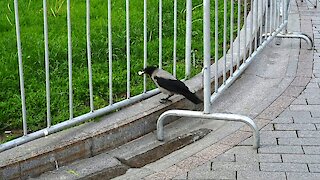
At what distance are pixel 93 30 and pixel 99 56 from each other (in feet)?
2.57

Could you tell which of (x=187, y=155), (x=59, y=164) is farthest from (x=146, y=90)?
(x=59, y=164)

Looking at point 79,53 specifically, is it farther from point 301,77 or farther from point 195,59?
point 301,77

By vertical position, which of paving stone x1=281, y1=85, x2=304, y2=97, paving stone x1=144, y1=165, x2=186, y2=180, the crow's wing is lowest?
paving stone x1=144, y1=165, x2=186, y2=180

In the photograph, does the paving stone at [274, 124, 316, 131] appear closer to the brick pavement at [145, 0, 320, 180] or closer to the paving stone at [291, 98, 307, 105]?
the brick pavement at [145, 0, 320, 180]

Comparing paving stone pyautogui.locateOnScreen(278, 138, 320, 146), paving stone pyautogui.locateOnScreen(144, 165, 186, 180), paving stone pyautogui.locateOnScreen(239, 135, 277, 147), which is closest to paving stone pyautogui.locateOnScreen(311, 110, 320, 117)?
paving stone pyautogui.locateOnScreen(278, 138, 320, 146)

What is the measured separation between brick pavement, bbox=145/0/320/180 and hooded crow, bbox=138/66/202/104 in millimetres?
426

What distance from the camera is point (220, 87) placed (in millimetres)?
4965

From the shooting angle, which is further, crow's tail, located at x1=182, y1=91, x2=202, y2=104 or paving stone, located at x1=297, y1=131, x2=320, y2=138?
crow's tail, located at x1=182, y1=91, x2=202, y2=104

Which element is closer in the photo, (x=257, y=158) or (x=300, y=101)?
(x=257, y=158)

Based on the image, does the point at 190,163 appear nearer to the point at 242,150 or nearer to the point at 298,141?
the point at 242,150

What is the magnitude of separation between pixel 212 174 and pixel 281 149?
24.0 inches

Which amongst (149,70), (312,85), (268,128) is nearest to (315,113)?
(268,128)

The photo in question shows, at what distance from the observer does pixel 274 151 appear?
4312 mm

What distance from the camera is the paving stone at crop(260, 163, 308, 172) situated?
4004 mm
